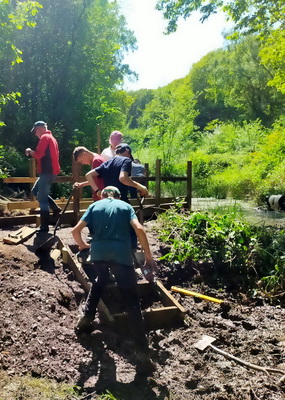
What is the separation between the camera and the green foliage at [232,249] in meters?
6.27

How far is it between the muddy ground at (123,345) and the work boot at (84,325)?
80 millimetres

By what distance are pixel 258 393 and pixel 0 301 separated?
277 cm

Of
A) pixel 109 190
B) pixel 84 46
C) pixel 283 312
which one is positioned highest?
pixel 84 46

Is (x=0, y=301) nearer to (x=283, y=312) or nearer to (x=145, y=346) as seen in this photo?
(x=145, y=346)

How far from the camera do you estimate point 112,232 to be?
3666 mm

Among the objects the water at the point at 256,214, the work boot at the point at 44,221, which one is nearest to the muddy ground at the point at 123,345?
the work boot at the point at 44,221

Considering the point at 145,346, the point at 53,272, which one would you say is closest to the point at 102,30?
the point at 53,272

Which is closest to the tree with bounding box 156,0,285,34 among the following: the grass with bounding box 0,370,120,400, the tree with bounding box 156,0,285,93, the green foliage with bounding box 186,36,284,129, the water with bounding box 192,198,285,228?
the tree with bounding box 156,0,285,93

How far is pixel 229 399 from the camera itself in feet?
11.0

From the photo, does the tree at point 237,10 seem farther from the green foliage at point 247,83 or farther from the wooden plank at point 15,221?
the green foliage at point 247,83

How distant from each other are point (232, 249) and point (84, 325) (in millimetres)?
3252

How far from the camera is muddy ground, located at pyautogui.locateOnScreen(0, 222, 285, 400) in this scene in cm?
346

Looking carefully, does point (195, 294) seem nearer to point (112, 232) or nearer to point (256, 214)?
point (112, 232)

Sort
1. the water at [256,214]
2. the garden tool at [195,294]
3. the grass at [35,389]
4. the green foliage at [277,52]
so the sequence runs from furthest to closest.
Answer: the green foliage at [277,52] → the water at [256,214] → the garden tool at [195,294] → the grass at [35,389]
